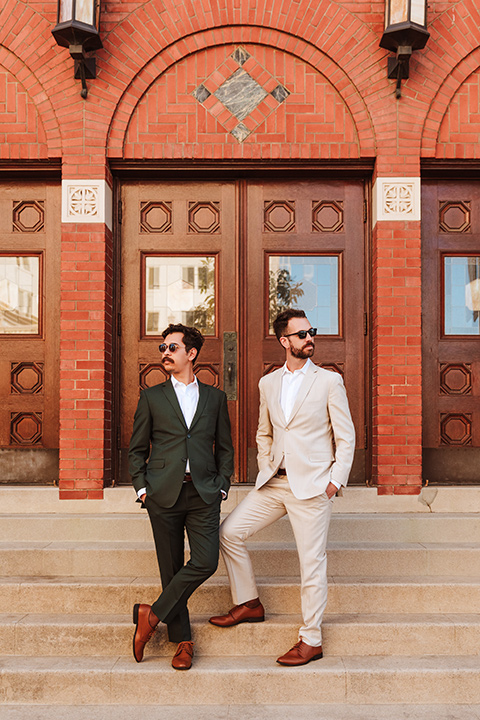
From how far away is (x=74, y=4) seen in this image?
5.95 meters

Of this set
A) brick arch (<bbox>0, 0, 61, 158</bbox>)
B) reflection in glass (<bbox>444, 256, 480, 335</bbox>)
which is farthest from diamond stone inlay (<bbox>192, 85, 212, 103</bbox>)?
reflection in glass (<bbox>444, 256, 480, 335</bbox>)

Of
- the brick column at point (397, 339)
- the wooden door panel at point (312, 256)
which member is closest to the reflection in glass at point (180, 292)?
the wooden door panel at point (312, 256)

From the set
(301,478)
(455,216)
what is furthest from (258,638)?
(455,216)

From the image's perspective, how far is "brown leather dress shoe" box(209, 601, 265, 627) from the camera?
455 cm

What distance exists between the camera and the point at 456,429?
259 inches

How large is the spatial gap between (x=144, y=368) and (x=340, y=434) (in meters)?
2.68

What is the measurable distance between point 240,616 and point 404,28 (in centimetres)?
498

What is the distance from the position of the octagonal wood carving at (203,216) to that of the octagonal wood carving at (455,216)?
2.20m

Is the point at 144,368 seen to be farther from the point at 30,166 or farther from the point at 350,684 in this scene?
the point at 350,684

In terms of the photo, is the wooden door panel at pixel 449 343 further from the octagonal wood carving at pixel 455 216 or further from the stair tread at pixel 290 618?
the stair tread at pixel 290 618

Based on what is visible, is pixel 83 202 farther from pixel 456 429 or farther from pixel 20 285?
pixel 456 429

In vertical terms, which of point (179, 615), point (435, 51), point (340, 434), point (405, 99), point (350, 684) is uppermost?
point (435, 51)

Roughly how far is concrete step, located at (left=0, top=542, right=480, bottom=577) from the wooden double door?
131cm

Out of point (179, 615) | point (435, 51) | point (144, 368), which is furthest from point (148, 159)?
point (179, 615)
